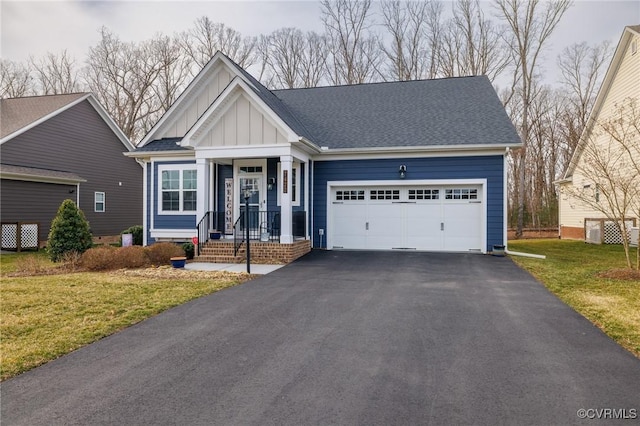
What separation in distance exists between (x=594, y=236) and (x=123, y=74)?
107 ft

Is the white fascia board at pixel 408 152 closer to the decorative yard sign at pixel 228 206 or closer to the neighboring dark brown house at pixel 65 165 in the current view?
the decorative yard sign at pixel 228 206

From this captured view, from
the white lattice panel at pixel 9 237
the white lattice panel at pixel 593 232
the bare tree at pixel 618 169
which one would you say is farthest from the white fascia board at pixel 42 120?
the white lattice panel at pixel 593 232

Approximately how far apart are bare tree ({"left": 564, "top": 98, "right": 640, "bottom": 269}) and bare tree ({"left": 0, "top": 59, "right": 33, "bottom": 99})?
3581cm

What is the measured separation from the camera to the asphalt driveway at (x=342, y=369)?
316 centimetres

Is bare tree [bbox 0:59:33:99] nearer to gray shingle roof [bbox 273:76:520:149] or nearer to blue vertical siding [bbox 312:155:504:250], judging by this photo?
gray shingle roof [bbox 273:76:520:149]

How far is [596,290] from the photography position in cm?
750

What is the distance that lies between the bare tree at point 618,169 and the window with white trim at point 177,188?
1178 cm

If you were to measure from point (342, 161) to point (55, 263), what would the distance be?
31.1ft

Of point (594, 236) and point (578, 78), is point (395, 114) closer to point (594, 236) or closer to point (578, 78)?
point (594, 236)

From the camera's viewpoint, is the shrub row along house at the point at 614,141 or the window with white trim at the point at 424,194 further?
the shrub row along house at the point at 614,141

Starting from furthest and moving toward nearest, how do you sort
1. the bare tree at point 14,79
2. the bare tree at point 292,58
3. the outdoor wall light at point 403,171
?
the bare tree at point 14,79 → the bare tree at point 292,58 → the outdoor wall light at point 403,171

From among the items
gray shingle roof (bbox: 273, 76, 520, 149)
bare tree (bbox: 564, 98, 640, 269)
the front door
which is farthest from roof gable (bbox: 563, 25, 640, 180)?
the front door

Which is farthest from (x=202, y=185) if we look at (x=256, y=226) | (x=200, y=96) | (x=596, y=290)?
(x=596, y=290)

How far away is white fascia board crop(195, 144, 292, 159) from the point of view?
458 inches
